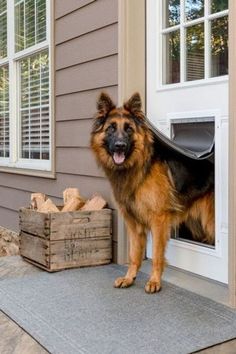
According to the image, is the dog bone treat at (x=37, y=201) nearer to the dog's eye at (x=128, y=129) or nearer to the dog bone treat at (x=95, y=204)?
the dog bone treat at (x=95, y=204)

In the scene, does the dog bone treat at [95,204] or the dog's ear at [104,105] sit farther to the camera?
the dog bone treat at [95,204]

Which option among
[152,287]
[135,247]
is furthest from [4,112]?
[152,287]

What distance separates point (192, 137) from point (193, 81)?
1.22 feet

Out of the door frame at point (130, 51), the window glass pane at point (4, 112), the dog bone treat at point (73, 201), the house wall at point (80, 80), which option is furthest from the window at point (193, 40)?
the window glass pane at point (4, 112)

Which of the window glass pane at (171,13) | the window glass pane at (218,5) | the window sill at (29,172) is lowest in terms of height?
the window sill at (29,172)

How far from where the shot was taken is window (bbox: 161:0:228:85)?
9.82ft

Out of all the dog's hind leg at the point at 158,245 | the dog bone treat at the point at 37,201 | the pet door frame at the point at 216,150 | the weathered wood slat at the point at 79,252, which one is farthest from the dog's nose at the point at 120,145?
the dog bone treat at the point at 37,201

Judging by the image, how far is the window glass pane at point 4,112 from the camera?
581 centimetres

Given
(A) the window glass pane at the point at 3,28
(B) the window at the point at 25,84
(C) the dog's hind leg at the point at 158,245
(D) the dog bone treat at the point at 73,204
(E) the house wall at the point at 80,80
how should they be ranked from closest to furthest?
(C) the dog's hind leg at the point at 158,245 → (D) the dog bone treat at the point at 73,204 → (E) the house wall at the point at 80,80 → (B) the window at the point at 25,84 → (A) the window glass pane at the point at 3,28

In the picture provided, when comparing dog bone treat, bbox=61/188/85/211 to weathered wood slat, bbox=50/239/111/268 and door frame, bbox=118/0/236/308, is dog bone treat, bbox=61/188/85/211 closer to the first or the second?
weathered wood slat, bbox=50/239/111/268

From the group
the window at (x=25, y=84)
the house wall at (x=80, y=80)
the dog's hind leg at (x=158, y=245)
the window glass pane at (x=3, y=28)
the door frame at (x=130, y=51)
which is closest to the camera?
the dog's hind leg at (x=158, y=245)

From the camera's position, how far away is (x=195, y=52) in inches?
126

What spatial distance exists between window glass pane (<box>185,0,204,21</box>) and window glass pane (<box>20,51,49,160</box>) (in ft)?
6.46

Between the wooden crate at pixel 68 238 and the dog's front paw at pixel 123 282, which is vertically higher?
the wooden crate at pixel 68 238
